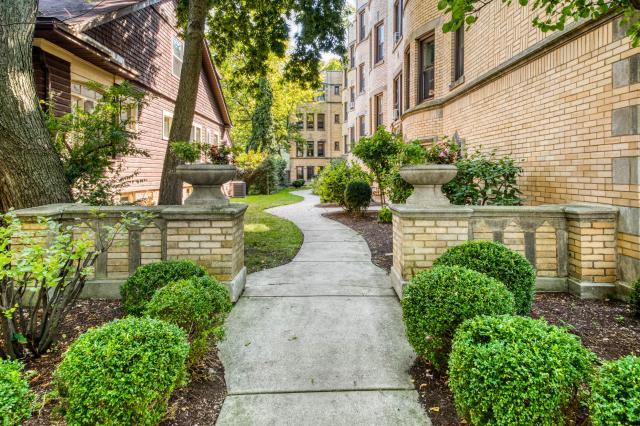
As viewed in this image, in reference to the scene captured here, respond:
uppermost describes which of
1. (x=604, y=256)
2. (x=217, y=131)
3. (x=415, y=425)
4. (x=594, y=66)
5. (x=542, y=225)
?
(x=217, y=131)

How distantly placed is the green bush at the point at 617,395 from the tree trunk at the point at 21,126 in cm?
599

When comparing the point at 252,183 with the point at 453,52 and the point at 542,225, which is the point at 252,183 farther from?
the point at 542,225

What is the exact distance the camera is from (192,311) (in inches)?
112

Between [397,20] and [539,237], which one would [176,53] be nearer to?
[397,20]

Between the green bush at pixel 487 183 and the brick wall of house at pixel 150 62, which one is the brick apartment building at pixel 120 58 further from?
the green bush at pixel 487 183

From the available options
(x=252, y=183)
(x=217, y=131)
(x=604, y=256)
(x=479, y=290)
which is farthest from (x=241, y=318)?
(x=252, y=183)

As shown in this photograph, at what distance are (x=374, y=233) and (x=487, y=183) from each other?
12.0 ft

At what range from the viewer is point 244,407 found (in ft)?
8.48

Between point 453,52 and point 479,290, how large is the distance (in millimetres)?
8992

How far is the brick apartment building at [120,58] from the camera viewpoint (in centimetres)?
735

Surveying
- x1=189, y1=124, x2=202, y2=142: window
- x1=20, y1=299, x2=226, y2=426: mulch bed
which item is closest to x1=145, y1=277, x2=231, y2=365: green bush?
x1=20, y1=299, x2=226, y2=426: mulch bed

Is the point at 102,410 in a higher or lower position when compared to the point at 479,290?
lower

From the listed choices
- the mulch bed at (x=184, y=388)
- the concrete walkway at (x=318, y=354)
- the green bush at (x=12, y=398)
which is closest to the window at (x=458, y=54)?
the concrete walkway at (x=318, y=354)

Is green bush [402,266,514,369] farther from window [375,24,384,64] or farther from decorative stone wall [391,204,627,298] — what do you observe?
window [375,24,384,64]
